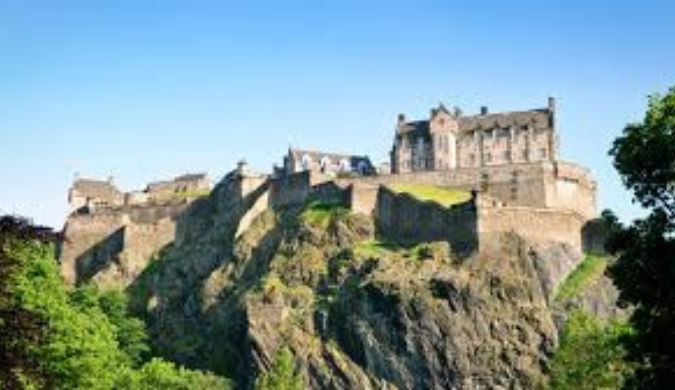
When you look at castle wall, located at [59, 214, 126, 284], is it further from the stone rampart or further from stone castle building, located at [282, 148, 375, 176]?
the stone rampart

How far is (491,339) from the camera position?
284ft

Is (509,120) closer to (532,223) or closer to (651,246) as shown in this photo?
(532,223)

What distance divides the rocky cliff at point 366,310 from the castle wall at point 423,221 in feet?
3.95

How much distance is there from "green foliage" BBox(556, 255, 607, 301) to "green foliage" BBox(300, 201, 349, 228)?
20492 millimetres

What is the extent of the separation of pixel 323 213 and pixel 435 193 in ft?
33.7

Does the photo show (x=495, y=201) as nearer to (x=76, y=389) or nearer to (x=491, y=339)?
(x=491, y=339)

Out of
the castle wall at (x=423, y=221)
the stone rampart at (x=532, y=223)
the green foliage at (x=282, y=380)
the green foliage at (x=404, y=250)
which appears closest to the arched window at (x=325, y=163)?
the castle wall at (x=423, y=221)

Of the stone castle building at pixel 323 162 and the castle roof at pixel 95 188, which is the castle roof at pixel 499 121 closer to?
the stone castle building at pixel 323 162

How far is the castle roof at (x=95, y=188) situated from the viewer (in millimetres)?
141000

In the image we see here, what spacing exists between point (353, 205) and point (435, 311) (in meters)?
16.7

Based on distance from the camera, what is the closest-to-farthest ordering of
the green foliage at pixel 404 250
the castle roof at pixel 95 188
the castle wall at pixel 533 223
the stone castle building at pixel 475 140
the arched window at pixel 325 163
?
1. the green foliage at pixel 404 250
2. the castle wall at pixel 533 223
3. the stone castle building at pixel 475 140
4. the arched window at pixel 325 163
5. the castle roof at pixel 95 188

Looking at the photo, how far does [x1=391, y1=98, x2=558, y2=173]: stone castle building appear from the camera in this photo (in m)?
112

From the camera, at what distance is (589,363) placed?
171 feet

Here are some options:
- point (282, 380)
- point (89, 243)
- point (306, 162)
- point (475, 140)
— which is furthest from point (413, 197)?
point (89, 243)
